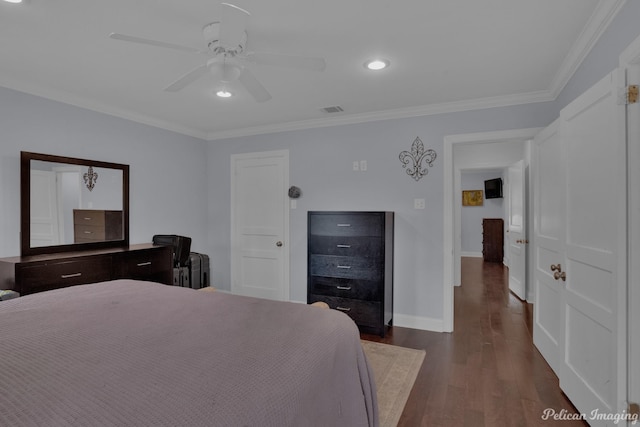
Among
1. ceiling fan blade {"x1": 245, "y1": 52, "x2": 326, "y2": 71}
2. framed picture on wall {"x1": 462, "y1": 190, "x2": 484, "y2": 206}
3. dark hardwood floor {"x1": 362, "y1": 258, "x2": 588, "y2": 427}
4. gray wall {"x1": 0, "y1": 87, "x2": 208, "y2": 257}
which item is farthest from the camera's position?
framed picture on wall {"x1": 462, "y1": 190, "x2": 484, "y2": 206}

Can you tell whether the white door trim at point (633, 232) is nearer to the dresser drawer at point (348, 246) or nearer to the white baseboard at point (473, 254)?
the dresser drawer at point (348, 246)

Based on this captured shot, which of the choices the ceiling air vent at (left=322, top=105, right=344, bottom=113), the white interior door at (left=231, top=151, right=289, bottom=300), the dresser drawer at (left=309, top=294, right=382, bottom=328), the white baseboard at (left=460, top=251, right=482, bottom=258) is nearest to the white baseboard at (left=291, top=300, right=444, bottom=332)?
the dresser drawer at (left=309, top=294, right=382, bottom=328)

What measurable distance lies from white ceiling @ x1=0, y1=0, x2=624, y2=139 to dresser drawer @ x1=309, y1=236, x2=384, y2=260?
4.62ft

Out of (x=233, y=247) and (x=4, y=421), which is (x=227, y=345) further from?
(x=233, y=247)

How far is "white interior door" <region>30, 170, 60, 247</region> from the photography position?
296 cm

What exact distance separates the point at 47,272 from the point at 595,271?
12.5ft

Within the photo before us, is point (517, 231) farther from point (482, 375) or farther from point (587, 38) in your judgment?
point (587, 38)

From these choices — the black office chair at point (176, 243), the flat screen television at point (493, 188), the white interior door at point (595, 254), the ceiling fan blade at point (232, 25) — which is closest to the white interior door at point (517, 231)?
the white interior door at point (595, 254)

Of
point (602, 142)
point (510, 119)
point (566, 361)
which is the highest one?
point (510, 119)

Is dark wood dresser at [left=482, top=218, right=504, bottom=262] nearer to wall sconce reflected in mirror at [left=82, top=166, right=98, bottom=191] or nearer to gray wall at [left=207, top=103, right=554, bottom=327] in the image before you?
gray wall at [left=207, top=103, right=554, bottom=327]

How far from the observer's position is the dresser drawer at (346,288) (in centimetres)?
334

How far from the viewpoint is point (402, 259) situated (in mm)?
3695

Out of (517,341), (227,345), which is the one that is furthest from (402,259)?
(227,345)

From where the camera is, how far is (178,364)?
41.5 inches
